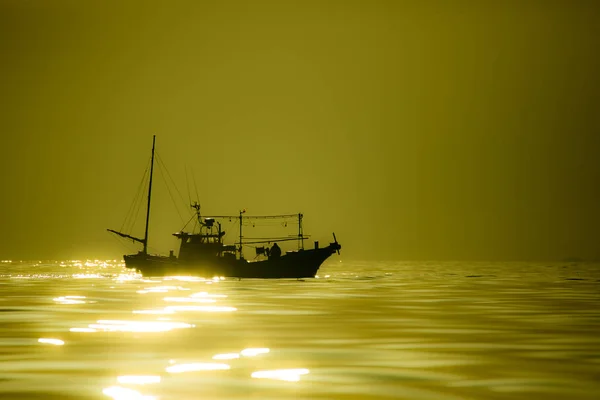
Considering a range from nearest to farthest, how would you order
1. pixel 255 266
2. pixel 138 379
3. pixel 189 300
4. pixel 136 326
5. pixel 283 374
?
pixel 138 379 < pixel 283 374 < pixel 136 326 < pixel 189 300 < pixel 255 266

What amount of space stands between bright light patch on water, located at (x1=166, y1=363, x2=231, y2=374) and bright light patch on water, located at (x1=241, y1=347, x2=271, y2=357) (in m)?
2.69

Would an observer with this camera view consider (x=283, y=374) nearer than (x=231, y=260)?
Yes

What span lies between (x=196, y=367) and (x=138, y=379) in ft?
8.51

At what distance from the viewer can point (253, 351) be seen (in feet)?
94.4

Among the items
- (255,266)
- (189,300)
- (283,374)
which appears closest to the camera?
(283,374)

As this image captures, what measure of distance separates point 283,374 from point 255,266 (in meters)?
94.0

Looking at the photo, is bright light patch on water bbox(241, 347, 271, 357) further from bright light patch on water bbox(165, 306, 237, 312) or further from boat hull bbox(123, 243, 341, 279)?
boat hull bbox(123, 243, 341, 279)

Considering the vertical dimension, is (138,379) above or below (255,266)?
below

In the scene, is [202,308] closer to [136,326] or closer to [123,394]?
[136,326]

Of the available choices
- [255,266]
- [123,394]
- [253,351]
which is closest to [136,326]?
[253,351]

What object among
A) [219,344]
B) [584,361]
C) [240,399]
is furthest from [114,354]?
[584,361]

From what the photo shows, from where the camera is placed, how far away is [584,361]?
25.8 m

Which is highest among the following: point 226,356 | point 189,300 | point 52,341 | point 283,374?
point 189,300

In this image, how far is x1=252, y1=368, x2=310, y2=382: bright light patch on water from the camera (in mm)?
22656
